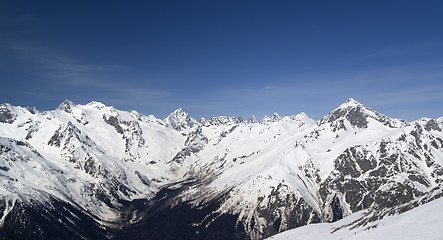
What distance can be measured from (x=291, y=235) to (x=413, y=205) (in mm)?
67566

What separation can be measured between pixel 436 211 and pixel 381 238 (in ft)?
43.5

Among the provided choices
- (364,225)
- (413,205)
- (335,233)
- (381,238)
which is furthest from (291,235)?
(381,238)

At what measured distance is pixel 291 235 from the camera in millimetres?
155500

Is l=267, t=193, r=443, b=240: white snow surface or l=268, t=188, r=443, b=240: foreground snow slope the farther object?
l=268, t=188, r=443, b=240: foreground snow slope

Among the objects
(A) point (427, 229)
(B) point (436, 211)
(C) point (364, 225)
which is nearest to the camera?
(A) point (427, 229)

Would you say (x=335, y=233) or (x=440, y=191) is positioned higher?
(x=440, y=191)

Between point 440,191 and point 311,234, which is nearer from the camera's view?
point 440,191

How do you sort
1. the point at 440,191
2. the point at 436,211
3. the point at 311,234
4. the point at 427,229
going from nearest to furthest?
the point at 427,229
the point at 436,211
the point at 440,191
the point at 311,234

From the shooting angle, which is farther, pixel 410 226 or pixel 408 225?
pixel 408 225

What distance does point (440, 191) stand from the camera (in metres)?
96.8

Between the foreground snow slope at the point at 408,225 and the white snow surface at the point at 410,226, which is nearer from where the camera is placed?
the white snow surface at the point at 410,226

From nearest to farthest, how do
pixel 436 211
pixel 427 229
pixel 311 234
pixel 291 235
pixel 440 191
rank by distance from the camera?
pixel 427 229 → pixel 436 211 → pixel 440 191 → pixel 311 234 → pixel 291 235

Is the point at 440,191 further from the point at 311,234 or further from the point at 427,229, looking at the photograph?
the point at 311,234

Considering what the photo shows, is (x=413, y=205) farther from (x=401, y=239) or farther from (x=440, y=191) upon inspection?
(x=401, y=239)
